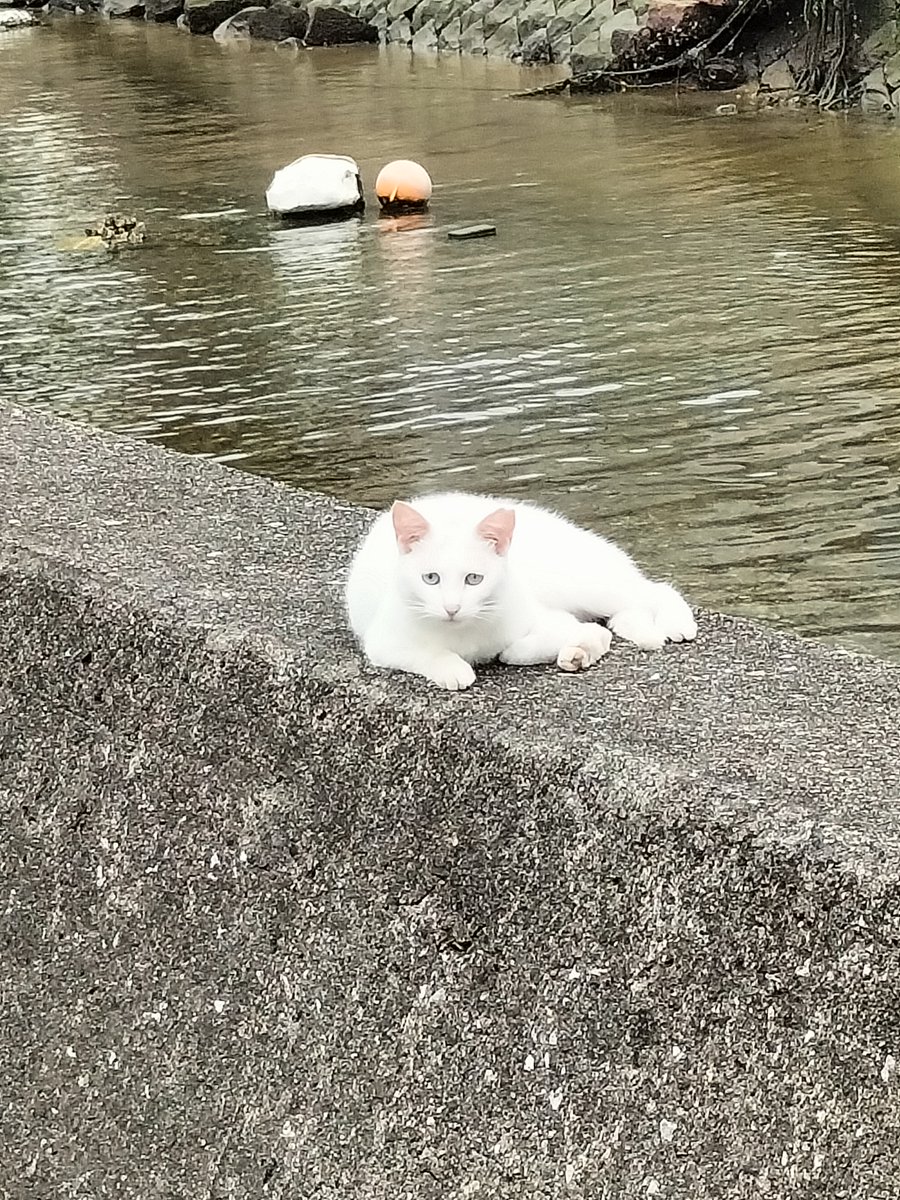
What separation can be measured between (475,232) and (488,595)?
311 inches

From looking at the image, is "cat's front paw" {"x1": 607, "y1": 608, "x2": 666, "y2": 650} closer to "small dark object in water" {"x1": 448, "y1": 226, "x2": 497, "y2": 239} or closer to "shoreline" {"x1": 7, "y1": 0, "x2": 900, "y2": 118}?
"small dark object in water" {"x1": 448, "y1": 226, "x2": 497, "y2": 239}

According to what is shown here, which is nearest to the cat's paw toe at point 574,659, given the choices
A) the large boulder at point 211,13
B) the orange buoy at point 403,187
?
the orange buoy at point 403,187

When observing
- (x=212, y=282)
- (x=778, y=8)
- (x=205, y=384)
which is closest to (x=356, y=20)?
(x=778, y=8)

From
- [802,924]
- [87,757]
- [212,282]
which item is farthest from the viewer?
[212,282]

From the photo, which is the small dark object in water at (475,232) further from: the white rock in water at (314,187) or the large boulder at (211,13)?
the large boulder at (211,13)

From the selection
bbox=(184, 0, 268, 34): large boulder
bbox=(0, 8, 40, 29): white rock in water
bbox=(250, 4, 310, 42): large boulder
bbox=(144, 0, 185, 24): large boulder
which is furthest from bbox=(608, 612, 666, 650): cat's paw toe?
bbox=(0, 8, 40, 29): white rock in water

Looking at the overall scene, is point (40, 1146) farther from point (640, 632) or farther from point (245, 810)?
point (640, 632)

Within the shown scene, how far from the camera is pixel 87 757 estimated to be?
2.47 metres

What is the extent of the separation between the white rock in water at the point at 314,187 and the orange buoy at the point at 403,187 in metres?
0.20

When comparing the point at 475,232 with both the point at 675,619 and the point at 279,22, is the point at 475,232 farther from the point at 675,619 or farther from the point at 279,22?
the point at 279,22

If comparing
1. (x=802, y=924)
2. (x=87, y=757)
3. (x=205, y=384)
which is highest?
(x=802, y=924)

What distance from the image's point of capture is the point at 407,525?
6.93 feet

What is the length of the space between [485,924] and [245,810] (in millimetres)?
429

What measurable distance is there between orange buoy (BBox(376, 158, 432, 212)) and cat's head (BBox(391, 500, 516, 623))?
28.4ft
